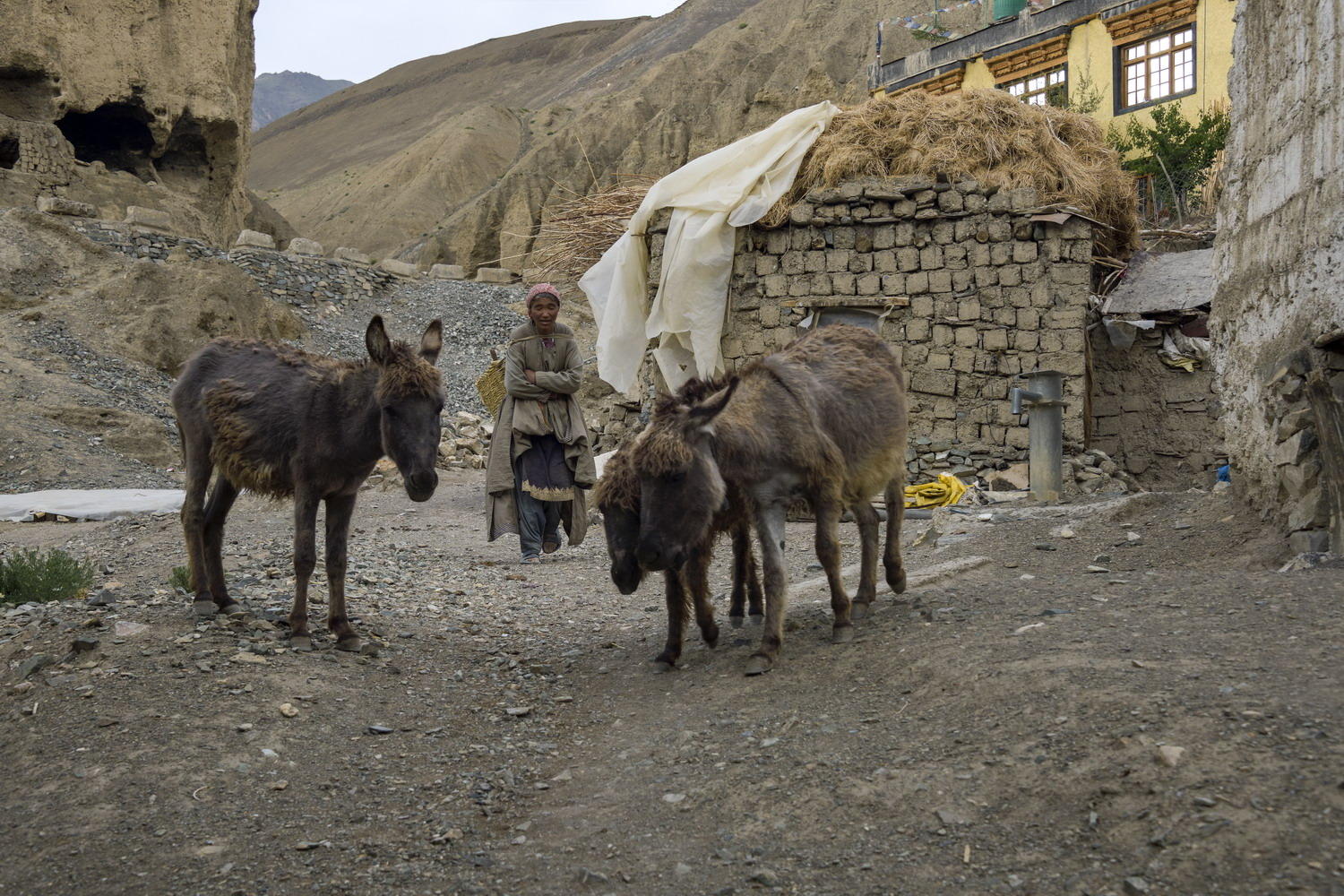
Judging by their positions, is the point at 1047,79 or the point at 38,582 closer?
the point at 38,582

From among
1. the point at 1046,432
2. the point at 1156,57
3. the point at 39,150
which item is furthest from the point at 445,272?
the point at 1046,432

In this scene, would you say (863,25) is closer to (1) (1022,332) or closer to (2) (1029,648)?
(1) (1022,332)

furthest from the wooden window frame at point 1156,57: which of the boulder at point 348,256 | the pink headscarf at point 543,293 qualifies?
the pink headscarf at point 543,293

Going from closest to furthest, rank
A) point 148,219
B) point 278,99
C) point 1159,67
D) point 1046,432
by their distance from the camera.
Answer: point 1046,432, point 148,219, point 1159,67, point 278,99

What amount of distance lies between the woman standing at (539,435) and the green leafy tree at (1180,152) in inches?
768

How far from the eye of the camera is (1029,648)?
425 centimetres

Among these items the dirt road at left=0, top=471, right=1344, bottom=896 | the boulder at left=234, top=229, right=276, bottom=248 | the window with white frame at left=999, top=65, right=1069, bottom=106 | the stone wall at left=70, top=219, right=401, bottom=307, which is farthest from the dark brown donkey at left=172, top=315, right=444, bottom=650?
the window with white frame at left=999, top=65, right=1069, bottom=106

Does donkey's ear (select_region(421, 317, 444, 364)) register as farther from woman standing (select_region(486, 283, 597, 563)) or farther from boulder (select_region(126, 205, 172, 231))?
boulder (select_region(126, 205, 172, 231))

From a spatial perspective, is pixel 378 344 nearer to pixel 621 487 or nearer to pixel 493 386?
pixel 621 487

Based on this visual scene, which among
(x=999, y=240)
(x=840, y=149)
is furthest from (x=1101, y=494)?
(x=840, y=149)

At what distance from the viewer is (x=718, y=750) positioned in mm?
3920

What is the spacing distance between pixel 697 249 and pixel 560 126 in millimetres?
44980

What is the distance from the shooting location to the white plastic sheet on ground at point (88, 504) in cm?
966

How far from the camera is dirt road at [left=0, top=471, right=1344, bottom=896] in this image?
2.91 m
